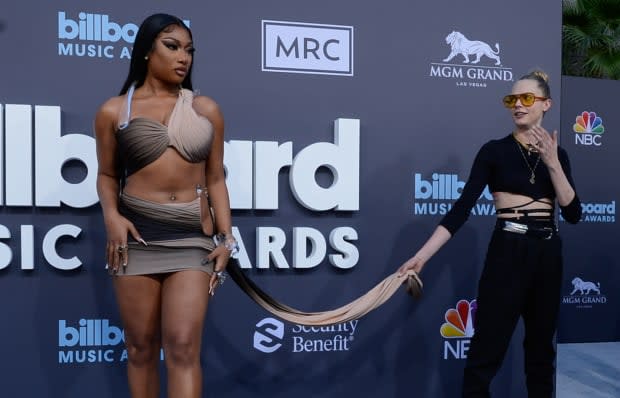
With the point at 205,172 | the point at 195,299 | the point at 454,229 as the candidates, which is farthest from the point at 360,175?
the point at 195,299

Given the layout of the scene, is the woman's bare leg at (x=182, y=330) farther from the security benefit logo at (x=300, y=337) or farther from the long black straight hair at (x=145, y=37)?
the security benefit logo at (x=300, y=337)

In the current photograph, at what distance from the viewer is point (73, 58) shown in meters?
2.99

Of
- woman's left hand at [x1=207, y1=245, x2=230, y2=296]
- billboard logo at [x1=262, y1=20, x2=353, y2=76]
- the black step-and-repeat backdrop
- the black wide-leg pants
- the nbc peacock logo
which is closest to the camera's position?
woman's left hand at [x1=207, y1=245, x2=230, y2=296]

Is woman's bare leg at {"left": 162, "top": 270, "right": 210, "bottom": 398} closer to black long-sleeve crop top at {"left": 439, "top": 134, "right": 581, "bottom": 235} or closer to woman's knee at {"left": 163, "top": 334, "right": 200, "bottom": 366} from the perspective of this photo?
woman's knee at {"left": 163, "top": 334, "right": 200, "bottom": 366}

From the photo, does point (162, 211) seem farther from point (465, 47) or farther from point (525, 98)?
A: point (465, 47)

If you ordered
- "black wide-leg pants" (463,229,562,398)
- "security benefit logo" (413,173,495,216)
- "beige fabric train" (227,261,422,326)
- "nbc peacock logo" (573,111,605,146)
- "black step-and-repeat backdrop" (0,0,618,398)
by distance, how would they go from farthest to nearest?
"nbc peacock logo" (573,111,605,146) → "security benefit logo" (413,173,495,216) → "black step-and-repeat backdrop" (0,0,618,398) → "black wide-leg pants" (463,229,562,398) → "beige fabric train" (227,261,422,326)

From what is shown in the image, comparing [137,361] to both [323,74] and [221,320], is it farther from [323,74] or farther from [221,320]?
[323,74]

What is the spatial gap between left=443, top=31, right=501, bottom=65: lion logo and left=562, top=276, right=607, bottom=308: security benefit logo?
119 inches

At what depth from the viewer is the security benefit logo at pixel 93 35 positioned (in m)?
2.98

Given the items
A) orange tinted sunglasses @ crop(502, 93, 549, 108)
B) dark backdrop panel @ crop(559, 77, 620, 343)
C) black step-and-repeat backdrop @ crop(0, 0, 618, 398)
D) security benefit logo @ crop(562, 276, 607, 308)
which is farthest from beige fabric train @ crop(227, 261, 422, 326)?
security benefit logo @ crop(562, 276, 607, 308)

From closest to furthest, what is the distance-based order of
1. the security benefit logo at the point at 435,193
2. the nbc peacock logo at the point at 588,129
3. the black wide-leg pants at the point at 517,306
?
the black wide-leg pants at the point at 517,306 < the security benefit logo at the point at 435,193 < the nbc peacock logo at the point at 588,129

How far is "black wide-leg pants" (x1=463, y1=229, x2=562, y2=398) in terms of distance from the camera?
272 cm

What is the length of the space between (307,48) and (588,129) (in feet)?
11.4

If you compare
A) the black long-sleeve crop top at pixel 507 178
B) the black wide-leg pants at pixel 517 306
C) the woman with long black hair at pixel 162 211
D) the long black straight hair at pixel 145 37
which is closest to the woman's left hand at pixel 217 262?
the woman with long black hair at pixel 162 211
